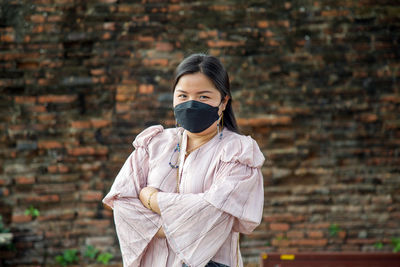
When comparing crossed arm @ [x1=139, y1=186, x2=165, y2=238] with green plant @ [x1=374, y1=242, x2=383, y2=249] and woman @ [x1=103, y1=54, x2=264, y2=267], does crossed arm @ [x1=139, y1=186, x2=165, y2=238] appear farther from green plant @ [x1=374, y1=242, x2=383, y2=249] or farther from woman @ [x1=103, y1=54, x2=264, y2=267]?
green plant @ [x1=374, y1=242, x2=383, y2=249]

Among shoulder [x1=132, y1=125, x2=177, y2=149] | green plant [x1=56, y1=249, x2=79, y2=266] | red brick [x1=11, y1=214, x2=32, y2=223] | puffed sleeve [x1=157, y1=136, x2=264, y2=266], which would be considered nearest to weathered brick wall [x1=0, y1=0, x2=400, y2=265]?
red brick [x1=11, y1=214, x2=32, y2=223]

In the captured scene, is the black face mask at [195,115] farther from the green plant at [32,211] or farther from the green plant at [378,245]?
the green plant at [378,245]

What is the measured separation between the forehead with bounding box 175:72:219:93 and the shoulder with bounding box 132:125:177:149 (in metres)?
0.25

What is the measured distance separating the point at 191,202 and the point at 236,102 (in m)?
2.71

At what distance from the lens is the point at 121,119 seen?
4273 mm

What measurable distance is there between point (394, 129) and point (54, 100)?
10.8 feet

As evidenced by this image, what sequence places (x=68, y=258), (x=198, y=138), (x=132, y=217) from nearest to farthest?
(x=132, y=217), (x=198, y=138), (x=68, y=258)

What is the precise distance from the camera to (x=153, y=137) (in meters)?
1.96

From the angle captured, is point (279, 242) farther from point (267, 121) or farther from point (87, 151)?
point (87, 151)

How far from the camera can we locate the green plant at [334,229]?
423cm

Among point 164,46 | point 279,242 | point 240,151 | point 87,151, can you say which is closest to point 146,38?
point 164,46

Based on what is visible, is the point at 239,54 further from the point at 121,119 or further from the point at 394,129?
the point at 394,129

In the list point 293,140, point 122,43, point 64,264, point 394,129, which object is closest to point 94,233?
point 64,264

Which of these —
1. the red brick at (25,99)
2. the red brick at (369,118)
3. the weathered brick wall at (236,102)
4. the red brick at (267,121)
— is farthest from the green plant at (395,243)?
the red brick at (25,99)
